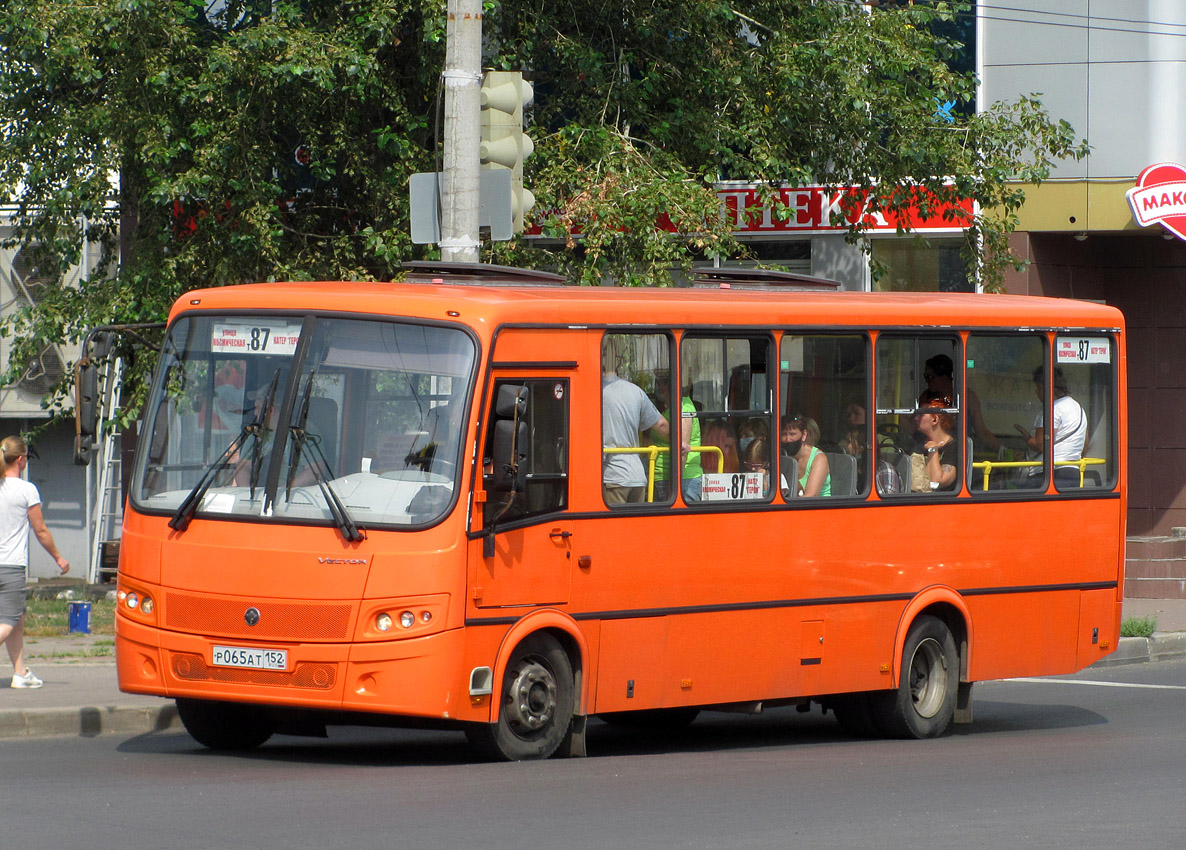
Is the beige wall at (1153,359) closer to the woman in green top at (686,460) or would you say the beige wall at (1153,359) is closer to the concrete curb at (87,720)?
the woman in green top at (686,460)

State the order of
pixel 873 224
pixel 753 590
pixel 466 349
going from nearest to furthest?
pixel 466 349 → pixel 753 590 → pixel 873 224

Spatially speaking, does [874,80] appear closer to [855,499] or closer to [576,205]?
[576,205]

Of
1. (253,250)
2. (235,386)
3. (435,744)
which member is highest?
(253,250)

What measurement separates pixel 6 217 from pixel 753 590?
48.2 ft

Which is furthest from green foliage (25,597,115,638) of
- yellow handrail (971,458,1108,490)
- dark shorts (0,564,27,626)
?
yellow handrail (971,458,1108,490)

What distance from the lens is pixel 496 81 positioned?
1276 centimetres

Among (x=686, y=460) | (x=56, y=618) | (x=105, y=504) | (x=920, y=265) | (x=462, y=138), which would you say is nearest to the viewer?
(x=686, y=460)

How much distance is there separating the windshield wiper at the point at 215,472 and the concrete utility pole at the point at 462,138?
2924 mm

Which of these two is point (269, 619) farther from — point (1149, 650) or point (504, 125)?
point (1149, 650)

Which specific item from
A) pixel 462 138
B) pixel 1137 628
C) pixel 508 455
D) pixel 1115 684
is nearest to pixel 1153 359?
pixel 1137 628

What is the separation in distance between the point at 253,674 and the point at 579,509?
1.90 meters

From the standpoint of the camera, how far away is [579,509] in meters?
10.2

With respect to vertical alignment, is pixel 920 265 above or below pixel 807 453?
above

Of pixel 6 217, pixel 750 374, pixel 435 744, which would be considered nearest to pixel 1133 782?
pixel 750 374
